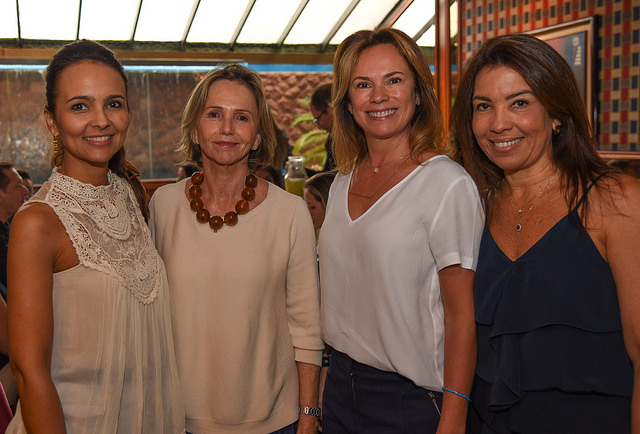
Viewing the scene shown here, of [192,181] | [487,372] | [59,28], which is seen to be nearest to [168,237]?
[192,181]

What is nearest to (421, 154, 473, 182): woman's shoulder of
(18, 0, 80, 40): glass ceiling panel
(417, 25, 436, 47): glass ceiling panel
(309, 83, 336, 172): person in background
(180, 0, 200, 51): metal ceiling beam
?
(309, 83, 336, 172): person in background

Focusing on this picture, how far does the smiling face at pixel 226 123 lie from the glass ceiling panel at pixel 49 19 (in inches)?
356

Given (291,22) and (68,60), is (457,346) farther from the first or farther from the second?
(291,22)

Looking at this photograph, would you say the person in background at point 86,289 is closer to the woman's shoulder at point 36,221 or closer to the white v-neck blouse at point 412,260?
the woman's shoulder at point 36,221

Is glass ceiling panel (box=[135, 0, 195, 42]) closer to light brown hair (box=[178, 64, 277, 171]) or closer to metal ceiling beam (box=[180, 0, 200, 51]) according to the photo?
metal ceiling beam (box=[180, 0, 200, 51])

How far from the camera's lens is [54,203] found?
1.69 meters

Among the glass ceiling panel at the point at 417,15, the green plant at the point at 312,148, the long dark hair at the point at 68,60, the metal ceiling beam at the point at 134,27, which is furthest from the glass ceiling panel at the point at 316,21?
the long dark hair at the point at 68,60

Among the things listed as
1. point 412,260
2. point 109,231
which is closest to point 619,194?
point 412,260

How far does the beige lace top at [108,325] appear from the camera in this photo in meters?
1.70

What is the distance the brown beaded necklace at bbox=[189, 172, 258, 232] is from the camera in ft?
6.64

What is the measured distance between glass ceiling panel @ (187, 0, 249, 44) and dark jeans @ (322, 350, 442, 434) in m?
9.60

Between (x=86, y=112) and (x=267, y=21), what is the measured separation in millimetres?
10065

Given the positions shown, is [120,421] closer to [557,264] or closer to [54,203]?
[54,203]

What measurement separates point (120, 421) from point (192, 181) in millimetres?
808
